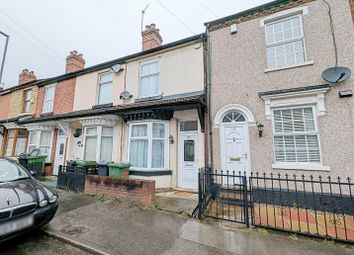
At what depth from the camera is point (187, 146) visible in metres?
8.18

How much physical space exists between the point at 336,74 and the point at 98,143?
9810 millimetres

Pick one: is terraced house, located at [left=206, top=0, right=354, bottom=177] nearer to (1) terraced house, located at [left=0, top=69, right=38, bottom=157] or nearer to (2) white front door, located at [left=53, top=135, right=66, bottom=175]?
(2) white front door, located at [left=53, top=135, right=66, bottom=175]

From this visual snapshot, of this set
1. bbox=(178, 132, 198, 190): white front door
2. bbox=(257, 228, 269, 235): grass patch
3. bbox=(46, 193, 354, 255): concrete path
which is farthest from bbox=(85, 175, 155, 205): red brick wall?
bbox=(257, 228, 269, 235): grass patch

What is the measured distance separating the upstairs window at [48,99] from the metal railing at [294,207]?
12.2 m

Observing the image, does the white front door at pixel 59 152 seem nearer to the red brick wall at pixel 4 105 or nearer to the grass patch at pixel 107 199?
the grass patch at pixel 107 199

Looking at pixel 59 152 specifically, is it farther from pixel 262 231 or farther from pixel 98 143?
pixel 262 231

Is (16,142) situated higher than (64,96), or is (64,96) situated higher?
(64,96)

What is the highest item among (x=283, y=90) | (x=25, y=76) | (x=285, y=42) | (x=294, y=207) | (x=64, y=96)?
(x=25, y=76)

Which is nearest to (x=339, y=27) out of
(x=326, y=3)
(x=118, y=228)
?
(x=326, y=3)

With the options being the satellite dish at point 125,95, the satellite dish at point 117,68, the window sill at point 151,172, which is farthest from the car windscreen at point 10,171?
the satellite dish at point 117,68

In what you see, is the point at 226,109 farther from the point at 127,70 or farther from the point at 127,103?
the point at 127,70

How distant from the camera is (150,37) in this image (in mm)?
10250

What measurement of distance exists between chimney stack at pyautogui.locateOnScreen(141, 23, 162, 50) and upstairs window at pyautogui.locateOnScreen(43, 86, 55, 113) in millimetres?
7547

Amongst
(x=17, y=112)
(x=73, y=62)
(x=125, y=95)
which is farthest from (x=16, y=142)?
(x=125, y=95)
